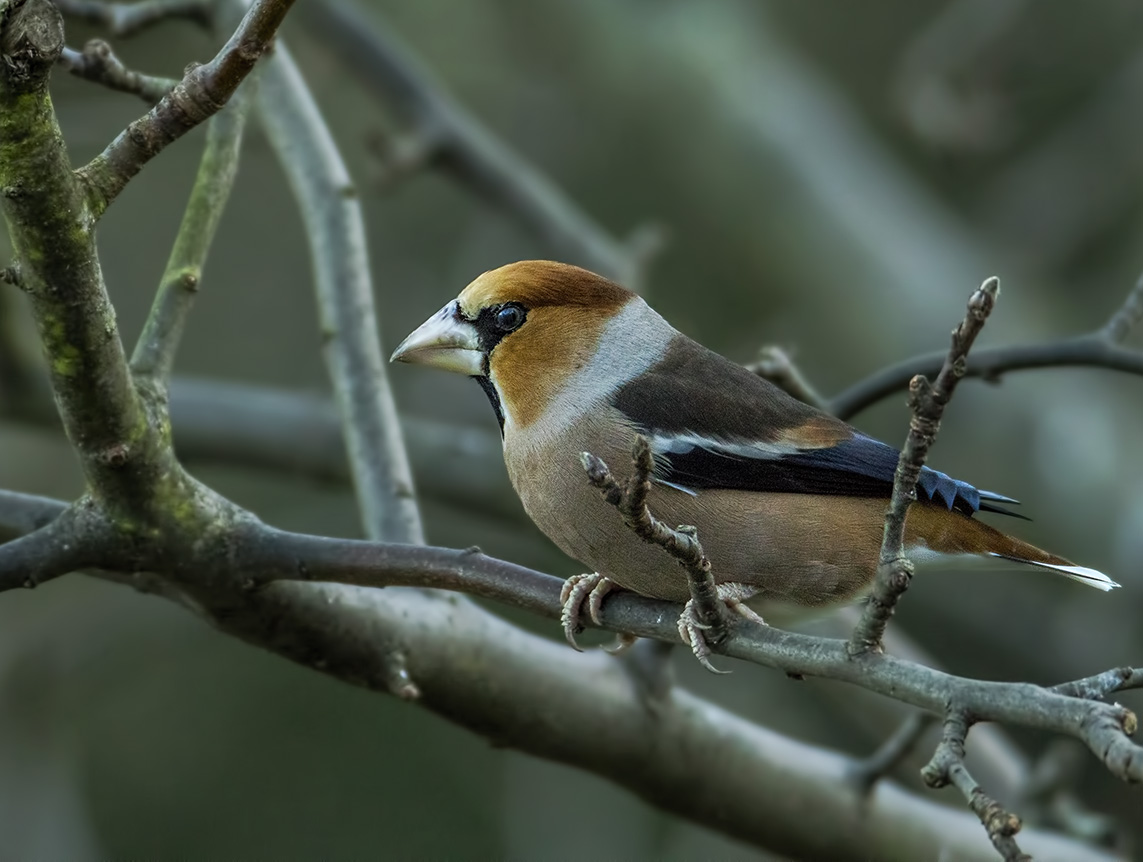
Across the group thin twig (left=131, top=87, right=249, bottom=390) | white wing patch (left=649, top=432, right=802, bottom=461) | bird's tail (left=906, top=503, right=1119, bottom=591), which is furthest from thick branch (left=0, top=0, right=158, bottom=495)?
bird's tail (left=906, top=503, right=1119, bottom=591)

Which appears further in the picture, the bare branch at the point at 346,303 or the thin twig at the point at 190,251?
the bare branch at the point at 346,303

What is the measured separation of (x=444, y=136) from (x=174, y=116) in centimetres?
529

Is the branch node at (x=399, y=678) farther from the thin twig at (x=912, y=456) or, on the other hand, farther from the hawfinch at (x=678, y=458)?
the thin twig at (x=912, y=456)

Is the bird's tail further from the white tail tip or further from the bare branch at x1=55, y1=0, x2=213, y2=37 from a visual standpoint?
the bare branch at x1=55, y1=0, x2=213, y2=37

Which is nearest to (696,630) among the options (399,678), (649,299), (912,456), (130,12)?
(912,456)

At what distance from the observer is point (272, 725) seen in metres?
9.15

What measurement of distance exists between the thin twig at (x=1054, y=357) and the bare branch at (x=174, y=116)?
2.34 meters

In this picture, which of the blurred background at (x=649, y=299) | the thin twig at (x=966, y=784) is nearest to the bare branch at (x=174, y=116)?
the thin twig at (x=966, y=784)

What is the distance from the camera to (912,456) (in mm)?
2438

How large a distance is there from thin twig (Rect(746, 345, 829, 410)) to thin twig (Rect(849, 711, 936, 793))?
1.10 meters

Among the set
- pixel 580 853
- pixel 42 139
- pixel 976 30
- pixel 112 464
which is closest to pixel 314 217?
pixel 112 464

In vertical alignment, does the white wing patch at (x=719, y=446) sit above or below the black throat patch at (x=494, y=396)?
below

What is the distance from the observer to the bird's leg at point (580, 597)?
3396 millimetres

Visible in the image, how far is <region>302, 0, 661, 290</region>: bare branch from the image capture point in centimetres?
805
